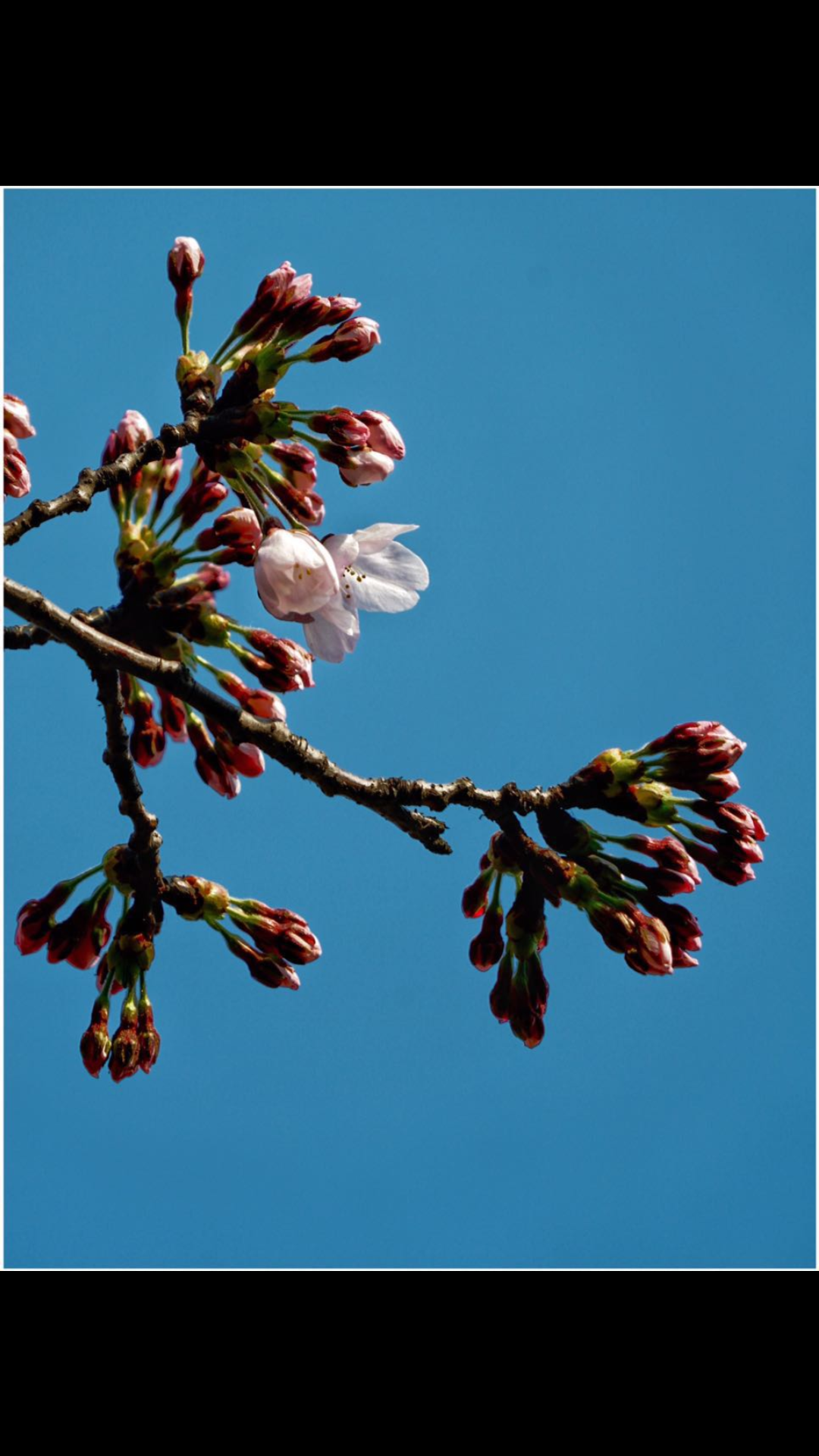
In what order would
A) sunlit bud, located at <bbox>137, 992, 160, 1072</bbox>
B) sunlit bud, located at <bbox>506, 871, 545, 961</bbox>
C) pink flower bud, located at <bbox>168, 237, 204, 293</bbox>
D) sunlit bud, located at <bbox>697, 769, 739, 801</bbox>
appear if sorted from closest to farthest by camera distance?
sunlit bud, located at <bbox>697, 769, 739, 801</bbox> → sunlit bud, located at <bbox>506, 871, 545, 961</bbox> → sunlit bud, located at <bbox>137, 992, 160, 1072</bbox> → pink flower bud, located at <bbox>168, 237, 204, 293</bbox>

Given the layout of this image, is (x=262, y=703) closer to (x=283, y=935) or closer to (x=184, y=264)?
(x=283, y=935)

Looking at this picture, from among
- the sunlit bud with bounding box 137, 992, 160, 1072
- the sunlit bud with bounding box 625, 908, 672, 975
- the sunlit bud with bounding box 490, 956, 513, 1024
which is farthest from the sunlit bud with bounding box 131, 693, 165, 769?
the sunlit bud with bounding box 625, 908, 672, 975

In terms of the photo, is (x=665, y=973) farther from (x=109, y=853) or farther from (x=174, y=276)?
(x=174, y=276)

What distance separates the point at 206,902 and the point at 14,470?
1370 mm

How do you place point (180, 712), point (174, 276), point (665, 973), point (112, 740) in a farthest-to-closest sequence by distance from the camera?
1. point (180, 712)
2. point (174, 276)
3. point (112, 740)
4. point (665, 973)

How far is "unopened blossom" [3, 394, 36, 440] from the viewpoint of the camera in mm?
3570

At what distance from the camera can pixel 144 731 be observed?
445 centimetres

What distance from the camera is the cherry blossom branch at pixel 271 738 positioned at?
3.27 metres

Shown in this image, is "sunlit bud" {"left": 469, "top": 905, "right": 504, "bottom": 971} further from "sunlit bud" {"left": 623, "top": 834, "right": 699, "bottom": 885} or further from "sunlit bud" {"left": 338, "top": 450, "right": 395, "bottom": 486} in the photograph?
"sunlit bud" {"left": 338, "top": 450, "right": 395, "bottom": 486}

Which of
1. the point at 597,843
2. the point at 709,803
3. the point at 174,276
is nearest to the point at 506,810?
the point at 597,843

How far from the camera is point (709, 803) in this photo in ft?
12.0

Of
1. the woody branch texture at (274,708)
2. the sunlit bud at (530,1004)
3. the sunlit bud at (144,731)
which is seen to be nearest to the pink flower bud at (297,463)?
the woody branch texture at (274,708)

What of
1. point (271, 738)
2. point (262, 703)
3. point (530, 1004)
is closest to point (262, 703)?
point (262, 703)

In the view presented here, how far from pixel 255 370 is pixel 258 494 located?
1.19 ft
